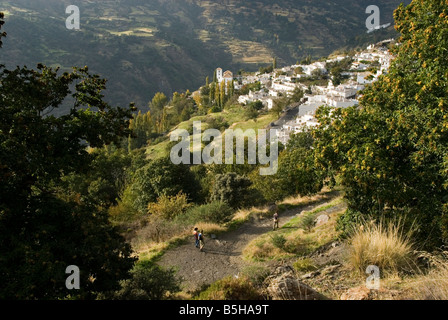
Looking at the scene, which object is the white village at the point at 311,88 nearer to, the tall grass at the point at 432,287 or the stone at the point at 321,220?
the stone at the point at 321,220

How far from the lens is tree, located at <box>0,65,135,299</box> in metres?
4.73

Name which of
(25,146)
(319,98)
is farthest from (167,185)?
(319,98)

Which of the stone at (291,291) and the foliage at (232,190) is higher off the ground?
the stone at (291,291)

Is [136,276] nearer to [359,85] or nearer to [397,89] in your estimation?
[397,89]

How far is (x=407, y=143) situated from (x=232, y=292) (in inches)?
197

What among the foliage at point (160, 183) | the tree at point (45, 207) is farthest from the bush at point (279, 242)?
the foliage at point (160, 183)

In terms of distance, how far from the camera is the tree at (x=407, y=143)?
6.59 m

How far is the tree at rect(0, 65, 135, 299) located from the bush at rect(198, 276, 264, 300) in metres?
1.72

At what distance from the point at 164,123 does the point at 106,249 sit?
7554 cm

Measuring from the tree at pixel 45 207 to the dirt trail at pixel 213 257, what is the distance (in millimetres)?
3731

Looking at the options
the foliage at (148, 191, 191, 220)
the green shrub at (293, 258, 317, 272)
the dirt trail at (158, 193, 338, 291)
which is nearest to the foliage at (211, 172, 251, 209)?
the foliage at (148, 191, 191, 220)

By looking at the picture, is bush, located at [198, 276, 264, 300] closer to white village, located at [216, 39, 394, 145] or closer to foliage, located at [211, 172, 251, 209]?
foliage, located at [211, 172, 251, 209]

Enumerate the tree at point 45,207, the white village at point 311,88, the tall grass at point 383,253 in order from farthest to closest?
the white village at point 311,88 → the tall grass at point 383,253 → the tree at point 45,207

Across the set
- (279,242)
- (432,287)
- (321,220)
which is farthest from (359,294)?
(321,220)
